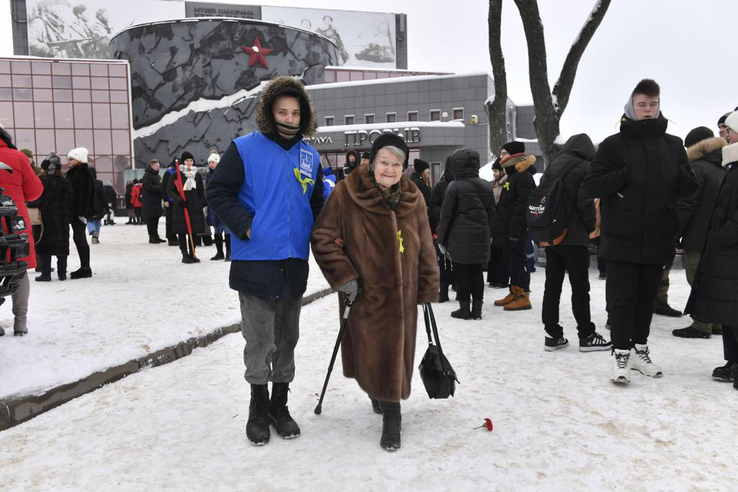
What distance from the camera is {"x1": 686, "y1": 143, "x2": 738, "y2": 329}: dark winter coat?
3766 mm

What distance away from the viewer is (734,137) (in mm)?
4121

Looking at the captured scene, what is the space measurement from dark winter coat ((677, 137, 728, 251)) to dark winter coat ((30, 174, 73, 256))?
7.54 meters

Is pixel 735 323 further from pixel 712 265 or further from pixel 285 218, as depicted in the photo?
pixel 285 218

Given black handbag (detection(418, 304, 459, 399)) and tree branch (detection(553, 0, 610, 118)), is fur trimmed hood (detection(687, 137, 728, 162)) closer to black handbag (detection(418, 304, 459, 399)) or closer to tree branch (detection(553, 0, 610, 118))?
black handbag (detection(418, 304, 459, 399))

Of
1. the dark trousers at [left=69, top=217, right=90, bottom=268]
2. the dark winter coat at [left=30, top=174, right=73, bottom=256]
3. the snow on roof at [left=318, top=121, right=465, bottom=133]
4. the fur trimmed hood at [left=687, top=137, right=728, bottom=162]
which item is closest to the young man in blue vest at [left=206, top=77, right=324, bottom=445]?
the fur trimmed hood at [left=687, top=137, right=728, bottom=162]

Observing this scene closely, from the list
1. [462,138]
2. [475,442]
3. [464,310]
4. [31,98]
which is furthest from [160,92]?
[475,442]

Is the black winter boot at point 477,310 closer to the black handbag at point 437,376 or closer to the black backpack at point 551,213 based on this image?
the black backpack at point 551,213

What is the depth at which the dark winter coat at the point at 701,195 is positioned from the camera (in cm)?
536

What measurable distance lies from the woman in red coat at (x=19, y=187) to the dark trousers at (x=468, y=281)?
4.15m

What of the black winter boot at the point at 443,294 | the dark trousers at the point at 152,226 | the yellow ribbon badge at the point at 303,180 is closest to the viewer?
the yellow ribbon badge at the point at 303,180

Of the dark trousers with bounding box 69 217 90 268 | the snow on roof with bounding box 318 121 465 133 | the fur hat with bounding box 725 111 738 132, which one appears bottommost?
the dark trousers with bounding box 69 217 90 268

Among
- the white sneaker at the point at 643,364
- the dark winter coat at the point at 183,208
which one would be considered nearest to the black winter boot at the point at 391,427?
the white sneaker at the point at 643,364

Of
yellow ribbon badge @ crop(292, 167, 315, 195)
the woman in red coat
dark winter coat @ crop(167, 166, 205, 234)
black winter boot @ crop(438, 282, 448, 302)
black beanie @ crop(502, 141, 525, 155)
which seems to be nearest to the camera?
yellow ribbon badge @ crop(292, 167, 315, 195)

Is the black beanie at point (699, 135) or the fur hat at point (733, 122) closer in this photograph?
the fur hat at point (733, 122)
